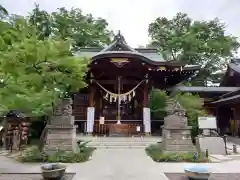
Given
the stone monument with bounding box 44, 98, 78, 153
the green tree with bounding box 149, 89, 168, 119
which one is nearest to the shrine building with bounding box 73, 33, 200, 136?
the green tree with bounding box 149, 89, 168, 119

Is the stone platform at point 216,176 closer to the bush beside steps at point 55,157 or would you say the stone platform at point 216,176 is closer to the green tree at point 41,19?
the bush beside steps at point 55,157

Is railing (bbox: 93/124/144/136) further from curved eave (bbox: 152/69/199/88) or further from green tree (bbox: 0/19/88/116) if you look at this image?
green tree (bbox: 0/19/88/116)

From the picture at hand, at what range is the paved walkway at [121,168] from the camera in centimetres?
604

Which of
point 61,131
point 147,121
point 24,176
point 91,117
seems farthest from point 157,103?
point 24,176

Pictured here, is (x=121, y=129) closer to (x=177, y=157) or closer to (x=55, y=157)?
(x=177, y=157)

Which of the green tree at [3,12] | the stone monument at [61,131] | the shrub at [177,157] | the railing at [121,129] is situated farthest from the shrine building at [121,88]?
the green tree at [3,12]

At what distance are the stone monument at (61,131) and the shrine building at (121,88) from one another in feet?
19.4

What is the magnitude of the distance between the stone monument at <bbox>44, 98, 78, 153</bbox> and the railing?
19.3 feet

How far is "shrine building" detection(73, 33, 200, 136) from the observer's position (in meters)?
14.4

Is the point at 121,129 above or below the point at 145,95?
below

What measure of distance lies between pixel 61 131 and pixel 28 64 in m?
2.99

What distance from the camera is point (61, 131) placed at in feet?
27.8

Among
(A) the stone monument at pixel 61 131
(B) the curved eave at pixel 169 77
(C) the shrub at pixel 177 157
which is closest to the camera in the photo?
(C) the shrub at pixel 177 157

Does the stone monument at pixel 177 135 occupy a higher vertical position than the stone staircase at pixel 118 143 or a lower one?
higher
